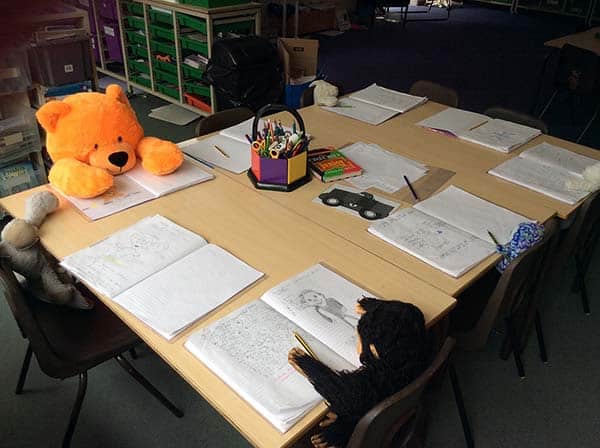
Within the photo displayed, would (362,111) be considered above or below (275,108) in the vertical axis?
below

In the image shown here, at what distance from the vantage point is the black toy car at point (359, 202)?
1.56 meters

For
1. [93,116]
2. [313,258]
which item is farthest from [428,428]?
[93,116]

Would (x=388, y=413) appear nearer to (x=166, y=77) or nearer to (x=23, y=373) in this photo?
(x=23, y=373)

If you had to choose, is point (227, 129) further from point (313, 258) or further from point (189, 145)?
point (313, 258)

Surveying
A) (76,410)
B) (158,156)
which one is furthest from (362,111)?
(76,410)

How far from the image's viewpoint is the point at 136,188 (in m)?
1.62

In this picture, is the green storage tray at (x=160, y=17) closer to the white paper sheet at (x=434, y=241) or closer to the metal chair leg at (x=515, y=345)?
the white paper sheet at (x=434, y=241)

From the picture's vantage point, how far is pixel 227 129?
2064 millimetres

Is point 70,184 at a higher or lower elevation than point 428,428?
higher

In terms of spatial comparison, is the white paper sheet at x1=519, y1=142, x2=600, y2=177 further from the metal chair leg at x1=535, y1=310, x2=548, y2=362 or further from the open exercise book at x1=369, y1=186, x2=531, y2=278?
the metal chair leg at x1=535, y1=310, x2=548, y2=362

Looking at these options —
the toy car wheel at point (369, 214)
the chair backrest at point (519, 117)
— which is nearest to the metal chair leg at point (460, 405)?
the toy car wheel at point (369, 214)

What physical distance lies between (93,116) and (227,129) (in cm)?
62

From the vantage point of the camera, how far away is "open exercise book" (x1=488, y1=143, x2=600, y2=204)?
1.71 meters

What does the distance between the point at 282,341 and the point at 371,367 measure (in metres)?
0.20
